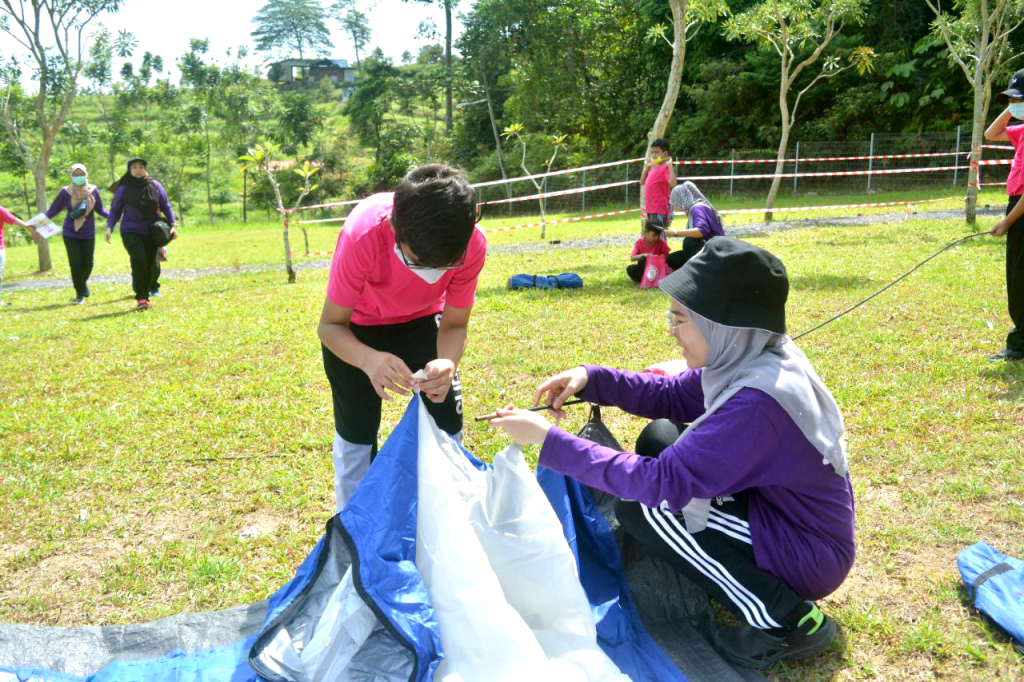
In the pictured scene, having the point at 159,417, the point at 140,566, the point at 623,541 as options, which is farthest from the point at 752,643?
the point at 159,417

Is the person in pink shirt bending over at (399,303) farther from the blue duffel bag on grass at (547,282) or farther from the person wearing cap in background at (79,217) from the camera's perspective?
the person wearing cap in background at (79,217)

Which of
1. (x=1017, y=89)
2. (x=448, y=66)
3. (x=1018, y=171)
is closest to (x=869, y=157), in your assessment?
(x=1018, y=171)

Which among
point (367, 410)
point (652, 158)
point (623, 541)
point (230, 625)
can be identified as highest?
point (652, 158)

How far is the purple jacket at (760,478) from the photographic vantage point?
2.09m

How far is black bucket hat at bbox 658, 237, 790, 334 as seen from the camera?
2064mm

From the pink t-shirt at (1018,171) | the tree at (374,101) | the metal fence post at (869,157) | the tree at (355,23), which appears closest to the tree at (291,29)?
the tree at (355,23)

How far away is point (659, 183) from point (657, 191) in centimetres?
10

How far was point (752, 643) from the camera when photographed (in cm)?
240

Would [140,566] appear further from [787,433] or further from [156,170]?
[156,170]

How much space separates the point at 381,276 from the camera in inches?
99.6

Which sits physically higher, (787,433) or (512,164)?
(512,164)

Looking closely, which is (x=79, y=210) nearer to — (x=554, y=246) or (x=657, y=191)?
(x=657, y=191)

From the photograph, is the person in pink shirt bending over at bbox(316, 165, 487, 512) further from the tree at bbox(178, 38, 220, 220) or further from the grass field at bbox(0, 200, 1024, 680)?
the tree at bbox(178, 38, 220, 220)

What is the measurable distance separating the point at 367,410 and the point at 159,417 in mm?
2819
